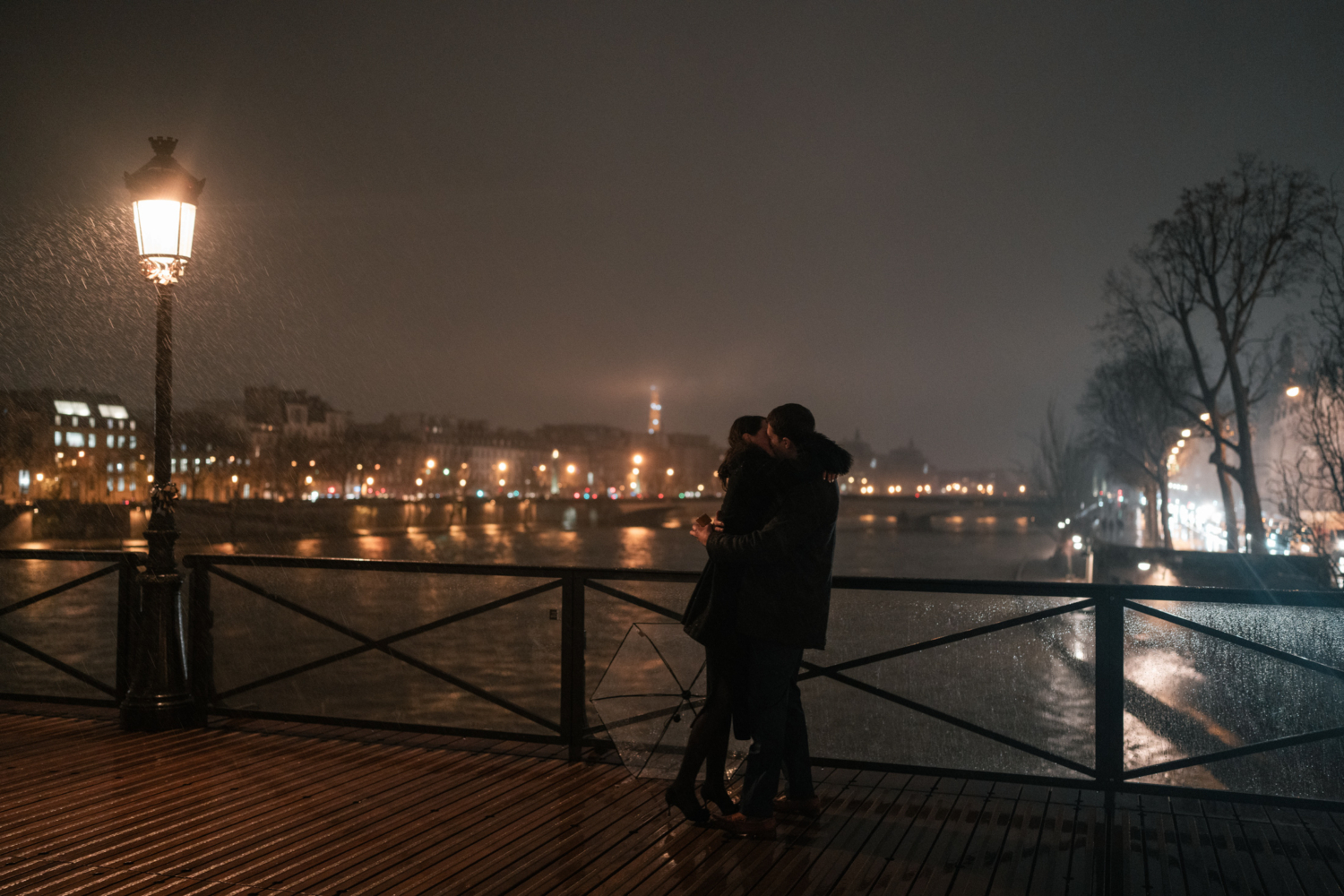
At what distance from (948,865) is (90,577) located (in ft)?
17.8

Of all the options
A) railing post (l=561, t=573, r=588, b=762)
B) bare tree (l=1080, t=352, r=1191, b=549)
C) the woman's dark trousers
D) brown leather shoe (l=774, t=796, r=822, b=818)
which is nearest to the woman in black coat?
the woman's dark trousers

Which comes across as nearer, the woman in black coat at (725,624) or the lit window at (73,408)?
the woman in black coat at (725,624)

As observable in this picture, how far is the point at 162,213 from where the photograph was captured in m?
6.45

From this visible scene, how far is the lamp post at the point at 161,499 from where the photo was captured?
6.20m

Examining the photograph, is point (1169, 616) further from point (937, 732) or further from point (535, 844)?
point (535, 844)

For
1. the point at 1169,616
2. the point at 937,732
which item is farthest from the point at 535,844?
the point at 1169,616

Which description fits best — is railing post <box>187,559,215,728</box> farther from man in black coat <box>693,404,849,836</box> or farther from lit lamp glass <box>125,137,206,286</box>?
man in black coat <box>693,404,849,836</box>

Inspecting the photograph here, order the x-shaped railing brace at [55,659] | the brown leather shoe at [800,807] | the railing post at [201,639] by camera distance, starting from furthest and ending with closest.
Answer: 1. the x-shaped railing brace at [55,659]
2. the railing post at [201,639]
3. the brown leather shoe at [800,807]

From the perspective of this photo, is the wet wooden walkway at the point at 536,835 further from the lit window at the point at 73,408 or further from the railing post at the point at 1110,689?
the lit window at the point at 73,408

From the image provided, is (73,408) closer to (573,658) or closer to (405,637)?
(405,637)

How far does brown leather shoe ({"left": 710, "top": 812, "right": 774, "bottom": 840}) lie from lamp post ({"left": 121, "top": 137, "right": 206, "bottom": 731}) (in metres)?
3.70

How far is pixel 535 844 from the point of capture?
13.7ft

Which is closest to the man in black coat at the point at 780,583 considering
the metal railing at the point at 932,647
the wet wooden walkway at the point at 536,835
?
the wet wooden walkway at the point at 536,835

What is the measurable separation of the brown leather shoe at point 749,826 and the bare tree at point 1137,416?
31062 millimetres
